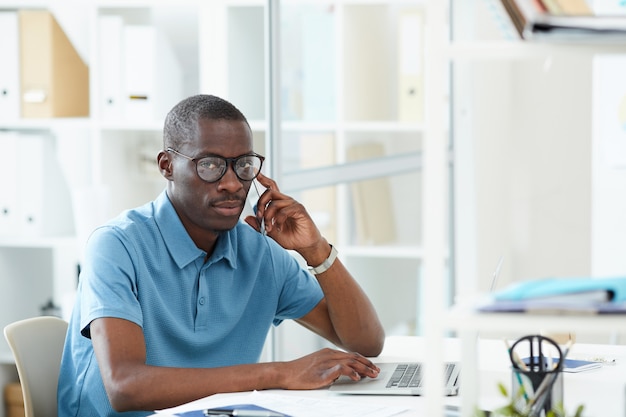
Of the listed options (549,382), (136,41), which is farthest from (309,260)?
(136,41)

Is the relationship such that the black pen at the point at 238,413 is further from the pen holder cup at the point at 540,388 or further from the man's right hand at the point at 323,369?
the pen holder cup at the point at 540,388

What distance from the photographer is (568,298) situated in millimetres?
1105

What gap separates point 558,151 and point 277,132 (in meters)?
1.65

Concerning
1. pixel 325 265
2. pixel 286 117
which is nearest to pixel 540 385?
pixel 325 265

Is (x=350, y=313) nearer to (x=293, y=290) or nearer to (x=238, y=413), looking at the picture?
(x=293, y=290)

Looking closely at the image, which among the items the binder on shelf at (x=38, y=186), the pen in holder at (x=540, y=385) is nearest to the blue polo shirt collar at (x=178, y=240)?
the pen in holder at (x=540, y=385)

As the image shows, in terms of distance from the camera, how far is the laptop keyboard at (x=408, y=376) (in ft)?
5.70

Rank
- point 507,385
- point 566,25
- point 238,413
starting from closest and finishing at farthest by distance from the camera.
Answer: point 566,25 → point 238,413 → point 507,385

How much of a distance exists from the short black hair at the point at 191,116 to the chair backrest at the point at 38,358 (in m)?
0.46

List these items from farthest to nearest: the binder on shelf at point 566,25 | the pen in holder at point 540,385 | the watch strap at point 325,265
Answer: the watch strap at point 325,265 → the pen in holder at point 540,385 → the binder on shelf at point 566,25

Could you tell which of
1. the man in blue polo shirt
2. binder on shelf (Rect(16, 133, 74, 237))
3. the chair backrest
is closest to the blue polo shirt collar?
the man in blue polo shirt

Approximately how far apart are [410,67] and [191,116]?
165 centimetres

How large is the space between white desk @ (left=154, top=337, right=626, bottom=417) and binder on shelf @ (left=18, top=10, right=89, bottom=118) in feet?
6.30

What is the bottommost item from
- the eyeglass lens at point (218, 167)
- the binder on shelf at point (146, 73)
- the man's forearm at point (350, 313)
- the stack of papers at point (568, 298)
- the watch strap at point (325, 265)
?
the man's forearm at point (350, 313)
